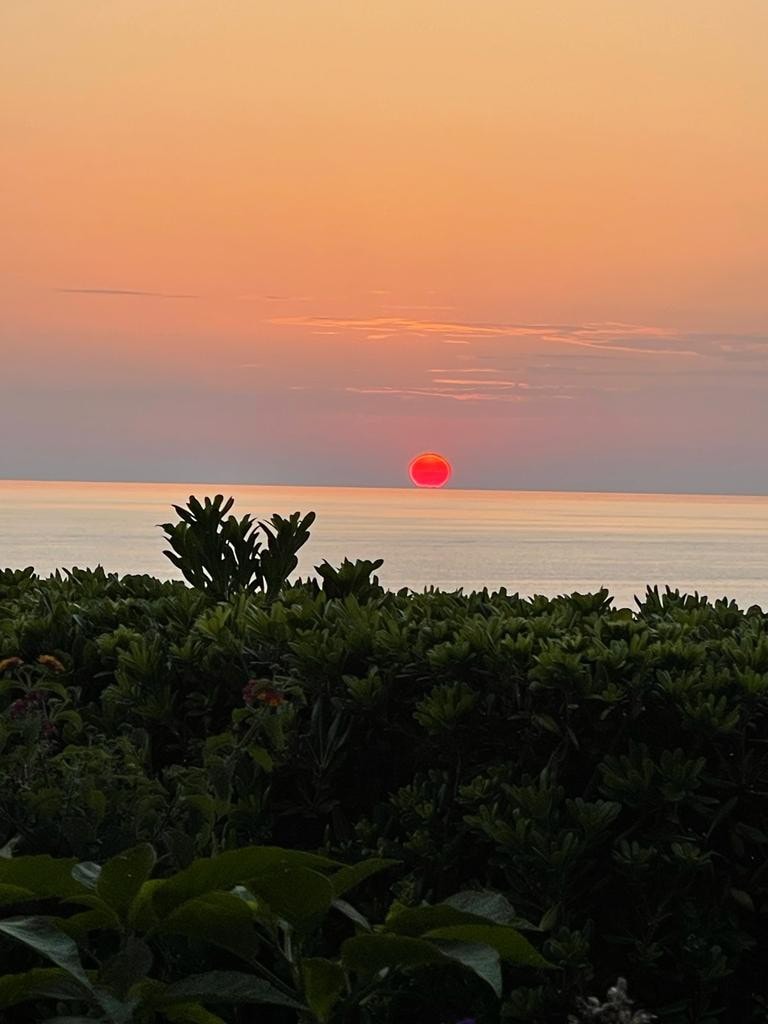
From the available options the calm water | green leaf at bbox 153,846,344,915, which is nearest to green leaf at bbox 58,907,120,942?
green leaf at bbox 153,846,344,915

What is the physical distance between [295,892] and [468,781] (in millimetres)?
1854

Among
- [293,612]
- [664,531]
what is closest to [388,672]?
[293,612]

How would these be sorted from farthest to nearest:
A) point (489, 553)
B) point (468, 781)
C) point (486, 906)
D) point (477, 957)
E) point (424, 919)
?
1. point (489, 553)
2. point (468, 781)
3. point (486, 906)
4. point (424, 919)
5. point (477, 957)

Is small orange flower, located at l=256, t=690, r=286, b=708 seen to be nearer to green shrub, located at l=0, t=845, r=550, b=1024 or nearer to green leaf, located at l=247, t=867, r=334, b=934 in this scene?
green shrub, located at l=0, t=845, r=550, b=1024

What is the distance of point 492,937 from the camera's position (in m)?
2.63

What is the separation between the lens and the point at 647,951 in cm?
407

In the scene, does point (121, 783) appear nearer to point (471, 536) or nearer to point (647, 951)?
point (647, 951)

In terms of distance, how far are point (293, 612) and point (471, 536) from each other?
104 meters

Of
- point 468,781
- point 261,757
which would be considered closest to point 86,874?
point 261,757

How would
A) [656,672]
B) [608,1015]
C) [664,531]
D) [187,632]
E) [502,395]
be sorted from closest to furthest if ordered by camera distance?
[608,1015]
[656,672]
[187,632]
[502,395]
[664,531]

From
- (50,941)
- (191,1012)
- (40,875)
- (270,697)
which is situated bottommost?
(191,1012)

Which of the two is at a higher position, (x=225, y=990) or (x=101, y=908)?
(x=101, y=908)

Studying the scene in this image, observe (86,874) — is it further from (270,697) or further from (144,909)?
(270,697)

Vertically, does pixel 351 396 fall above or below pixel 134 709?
above
